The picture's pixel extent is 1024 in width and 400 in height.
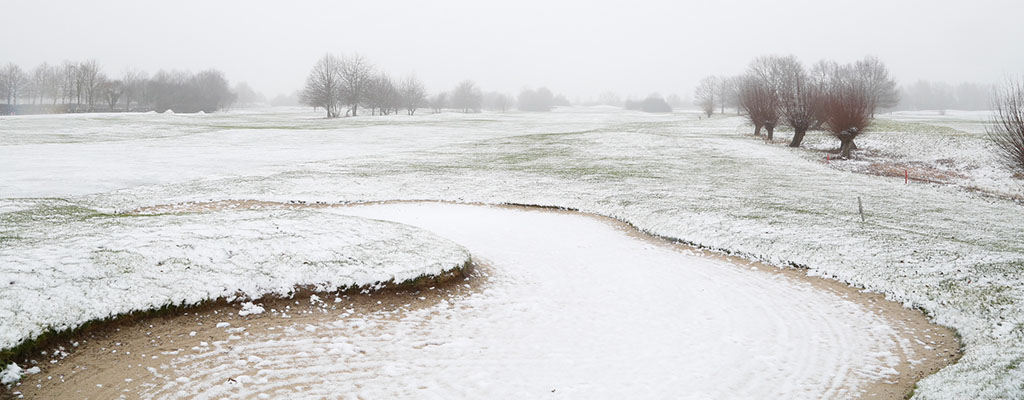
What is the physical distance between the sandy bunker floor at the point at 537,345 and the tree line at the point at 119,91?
361ft

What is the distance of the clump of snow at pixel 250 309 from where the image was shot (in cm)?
872

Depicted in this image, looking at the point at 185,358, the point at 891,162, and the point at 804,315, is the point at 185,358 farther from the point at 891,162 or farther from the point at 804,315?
the point at 891,162

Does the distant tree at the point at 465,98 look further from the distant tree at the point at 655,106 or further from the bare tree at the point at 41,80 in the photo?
the bare tree at the point at 41,80

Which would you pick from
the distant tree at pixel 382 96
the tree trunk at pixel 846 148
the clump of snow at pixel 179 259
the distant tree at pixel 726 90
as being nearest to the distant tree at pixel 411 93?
the distant tree at pixel 382 96

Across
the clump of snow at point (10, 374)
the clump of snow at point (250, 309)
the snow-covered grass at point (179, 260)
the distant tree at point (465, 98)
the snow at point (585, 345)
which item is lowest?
the snow at point (585, 345)

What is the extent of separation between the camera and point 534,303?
10344mm

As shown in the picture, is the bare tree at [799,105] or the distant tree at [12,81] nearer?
the bare tree at [799,105]

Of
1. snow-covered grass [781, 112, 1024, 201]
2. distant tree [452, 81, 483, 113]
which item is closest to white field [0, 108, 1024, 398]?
snow-covered grass [781, 112, 1024, 201]

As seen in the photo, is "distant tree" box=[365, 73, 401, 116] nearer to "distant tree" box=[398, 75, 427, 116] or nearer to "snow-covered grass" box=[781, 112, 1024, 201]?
"distant tree" box=[398, 75, 427, 116]

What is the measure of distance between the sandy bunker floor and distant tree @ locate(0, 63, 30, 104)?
5402 inches

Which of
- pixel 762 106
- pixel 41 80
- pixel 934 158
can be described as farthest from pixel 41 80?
pixel 934 158

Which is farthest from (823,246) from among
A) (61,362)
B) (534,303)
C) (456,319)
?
(61,362)

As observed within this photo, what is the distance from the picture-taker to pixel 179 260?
9.43 meters

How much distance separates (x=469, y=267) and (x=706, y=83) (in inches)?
5672
